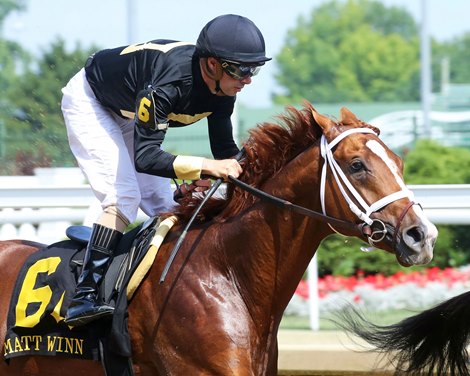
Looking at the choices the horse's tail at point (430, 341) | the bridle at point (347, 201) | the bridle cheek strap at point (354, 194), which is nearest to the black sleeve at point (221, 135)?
the bridle at point (347, 201)

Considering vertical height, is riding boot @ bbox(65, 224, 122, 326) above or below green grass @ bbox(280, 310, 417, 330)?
above

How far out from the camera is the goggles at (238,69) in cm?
420

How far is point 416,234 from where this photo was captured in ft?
12.3

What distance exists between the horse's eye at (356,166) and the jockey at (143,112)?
1.87 feet

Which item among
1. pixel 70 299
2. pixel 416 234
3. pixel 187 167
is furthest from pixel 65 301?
pixel 416 234

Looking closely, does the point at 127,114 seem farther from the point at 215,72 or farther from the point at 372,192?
the point at 372,192

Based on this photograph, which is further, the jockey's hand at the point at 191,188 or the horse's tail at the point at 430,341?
the horse's tail at the point at 430,341

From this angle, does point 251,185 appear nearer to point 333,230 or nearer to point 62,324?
point 333,230

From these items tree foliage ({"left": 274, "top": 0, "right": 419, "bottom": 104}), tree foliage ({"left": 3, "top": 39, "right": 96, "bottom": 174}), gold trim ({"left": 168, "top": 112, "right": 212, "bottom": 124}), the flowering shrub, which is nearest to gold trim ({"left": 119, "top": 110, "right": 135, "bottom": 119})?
gold trim ({"left": 168, "top": 112, "right": 212, "bottom": 124})

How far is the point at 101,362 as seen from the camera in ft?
14.3

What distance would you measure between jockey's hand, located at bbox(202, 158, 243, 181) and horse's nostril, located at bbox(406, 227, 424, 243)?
2.85 ft

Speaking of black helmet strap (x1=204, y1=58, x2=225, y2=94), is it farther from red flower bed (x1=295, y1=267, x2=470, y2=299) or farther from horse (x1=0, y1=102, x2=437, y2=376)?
red flower bed (x1=295, y1=267, x2=470, y2=299)

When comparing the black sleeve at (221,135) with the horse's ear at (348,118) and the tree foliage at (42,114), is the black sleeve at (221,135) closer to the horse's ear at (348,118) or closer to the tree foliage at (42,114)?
the horse's ear at (348,118)

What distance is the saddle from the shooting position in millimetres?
4266
